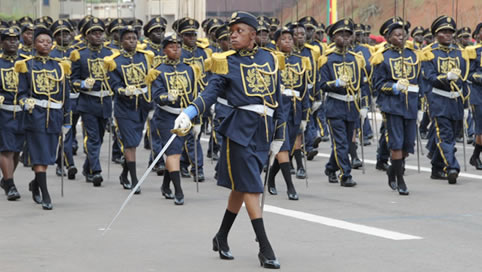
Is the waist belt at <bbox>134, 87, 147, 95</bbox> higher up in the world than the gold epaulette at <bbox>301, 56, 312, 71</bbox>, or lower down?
lower down

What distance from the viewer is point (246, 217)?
11602mm

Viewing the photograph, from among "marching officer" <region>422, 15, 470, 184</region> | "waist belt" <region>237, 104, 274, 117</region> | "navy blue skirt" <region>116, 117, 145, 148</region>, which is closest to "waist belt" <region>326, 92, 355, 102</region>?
"marching officer" <region>422, 15, 470, 184</region>

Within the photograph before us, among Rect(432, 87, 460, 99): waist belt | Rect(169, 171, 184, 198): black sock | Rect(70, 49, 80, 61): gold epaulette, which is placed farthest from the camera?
Rect(70, 49, 80, 61): gold epaulette

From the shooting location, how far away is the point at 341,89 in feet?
48.4

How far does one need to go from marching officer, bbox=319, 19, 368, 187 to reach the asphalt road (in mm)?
435

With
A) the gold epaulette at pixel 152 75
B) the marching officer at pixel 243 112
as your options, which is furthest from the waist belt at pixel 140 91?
the marching officer at pixel 243 112

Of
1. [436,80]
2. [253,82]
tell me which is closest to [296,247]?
[253,82]

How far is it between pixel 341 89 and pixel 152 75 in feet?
9.26

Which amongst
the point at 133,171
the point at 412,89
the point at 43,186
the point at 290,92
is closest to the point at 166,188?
the point at 133,171

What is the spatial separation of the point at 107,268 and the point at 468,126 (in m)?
13.7

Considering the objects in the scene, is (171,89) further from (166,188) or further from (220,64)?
(220,64)

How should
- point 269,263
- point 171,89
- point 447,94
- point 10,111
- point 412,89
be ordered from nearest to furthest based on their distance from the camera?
1. point 269,263
2. point 171,89
3. point 10,111
4. point 412,89
5. point 447,94

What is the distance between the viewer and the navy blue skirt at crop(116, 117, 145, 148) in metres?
14.1

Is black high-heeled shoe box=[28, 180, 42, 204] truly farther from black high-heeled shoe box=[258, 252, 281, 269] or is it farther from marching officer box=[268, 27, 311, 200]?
black high-heeled shoe box=[258, 252, 281, 269]
